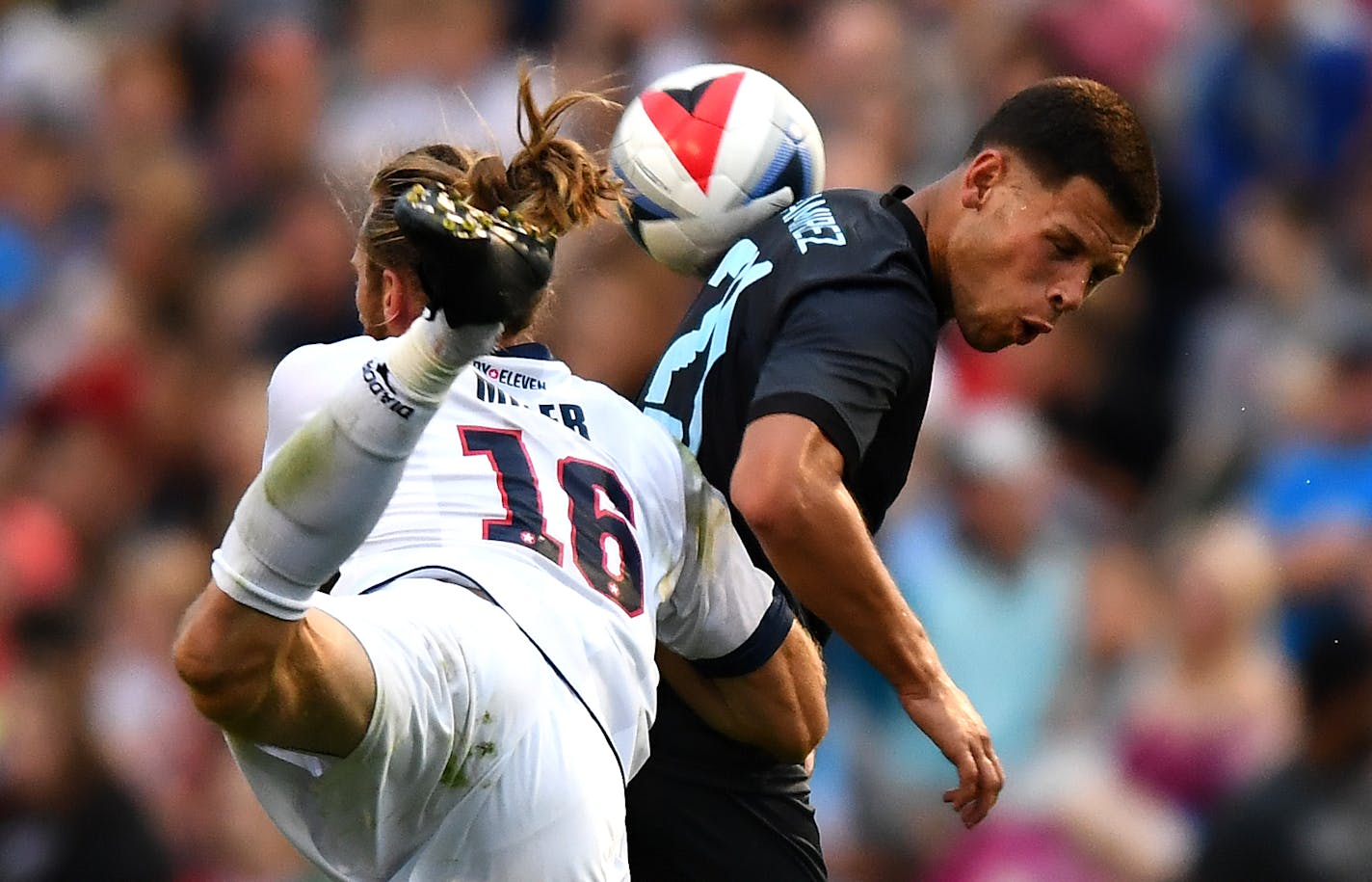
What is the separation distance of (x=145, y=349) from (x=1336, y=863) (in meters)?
4.81

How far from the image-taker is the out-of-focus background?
6.35 meters

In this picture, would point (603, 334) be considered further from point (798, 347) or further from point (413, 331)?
point (413, 331)

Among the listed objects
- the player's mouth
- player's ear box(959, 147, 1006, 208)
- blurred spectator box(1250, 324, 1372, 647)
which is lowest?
blurred spectator box(1250, 324, 1372, 647)

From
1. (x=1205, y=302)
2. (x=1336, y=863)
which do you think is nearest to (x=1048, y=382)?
(x=1205, y=302)

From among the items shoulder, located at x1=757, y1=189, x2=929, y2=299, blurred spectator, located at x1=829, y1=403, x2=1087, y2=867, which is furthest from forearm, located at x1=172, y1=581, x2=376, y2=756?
blurred spectator, located at x1=829, y1=403, x2=1087, y2=867

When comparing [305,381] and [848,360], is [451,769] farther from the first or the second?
[848,360]

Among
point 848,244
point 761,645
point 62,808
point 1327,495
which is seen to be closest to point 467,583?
point 761,645

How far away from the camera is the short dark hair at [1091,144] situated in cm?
383

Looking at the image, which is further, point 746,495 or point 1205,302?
point 1205,302

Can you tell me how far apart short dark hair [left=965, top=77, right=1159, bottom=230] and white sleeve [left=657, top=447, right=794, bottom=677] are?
36.0 inches

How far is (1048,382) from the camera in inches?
293

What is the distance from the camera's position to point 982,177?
155 inches

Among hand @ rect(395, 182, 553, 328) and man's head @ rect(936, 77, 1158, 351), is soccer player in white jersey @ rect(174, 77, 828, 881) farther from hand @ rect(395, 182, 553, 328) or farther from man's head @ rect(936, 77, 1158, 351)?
man's head @ rect(936, 77, 1158, 351)

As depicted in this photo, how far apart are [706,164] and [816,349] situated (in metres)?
0.78
